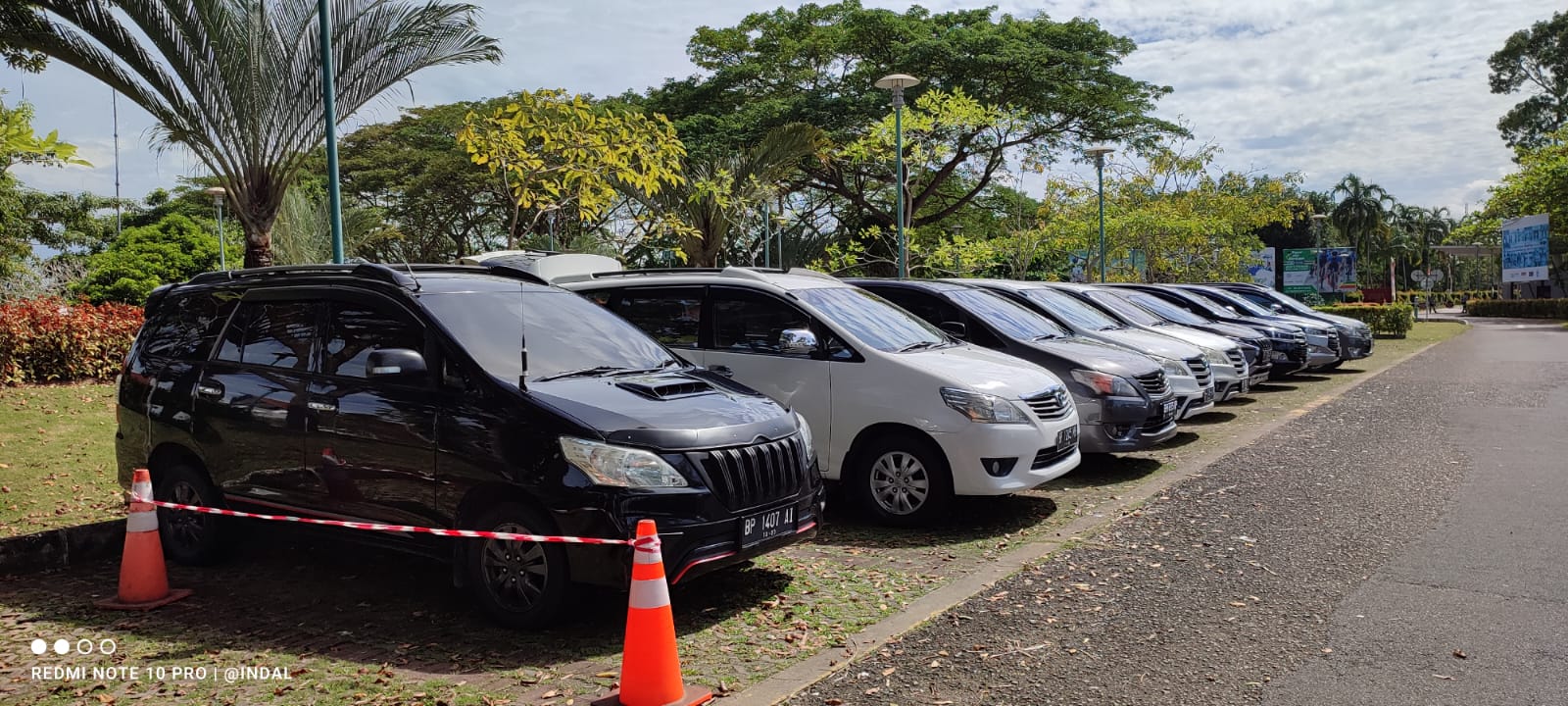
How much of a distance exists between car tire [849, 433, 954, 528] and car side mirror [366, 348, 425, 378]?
10.7 ft

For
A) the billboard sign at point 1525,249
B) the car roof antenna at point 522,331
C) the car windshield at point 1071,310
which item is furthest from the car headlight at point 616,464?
the billboard sign at point 1525,249

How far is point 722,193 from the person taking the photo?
20172mm

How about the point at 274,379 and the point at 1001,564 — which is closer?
the point at 274,379

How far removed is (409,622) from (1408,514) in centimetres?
647

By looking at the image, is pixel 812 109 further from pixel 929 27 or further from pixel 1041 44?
pixel 1041 44

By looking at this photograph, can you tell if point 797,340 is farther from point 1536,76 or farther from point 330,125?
point 1536,76

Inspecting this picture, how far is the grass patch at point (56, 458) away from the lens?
719cm

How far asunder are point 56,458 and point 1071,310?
9.72 meters

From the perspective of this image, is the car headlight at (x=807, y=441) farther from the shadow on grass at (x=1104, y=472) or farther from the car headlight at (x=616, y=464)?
the shadow on grass at (x=1104, y=472)

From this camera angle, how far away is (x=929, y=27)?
33219 millimetres

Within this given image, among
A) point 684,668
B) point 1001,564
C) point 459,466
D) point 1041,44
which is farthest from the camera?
point 1041,44

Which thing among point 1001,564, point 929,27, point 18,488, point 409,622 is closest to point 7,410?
point 18,488

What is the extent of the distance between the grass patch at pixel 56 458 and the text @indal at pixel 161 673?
2.38m

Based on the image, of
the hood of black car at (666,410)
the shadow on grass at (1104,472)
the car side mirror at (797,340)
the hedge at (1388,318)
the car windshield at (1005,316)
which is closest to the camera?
the hood of black car at (666,410)
